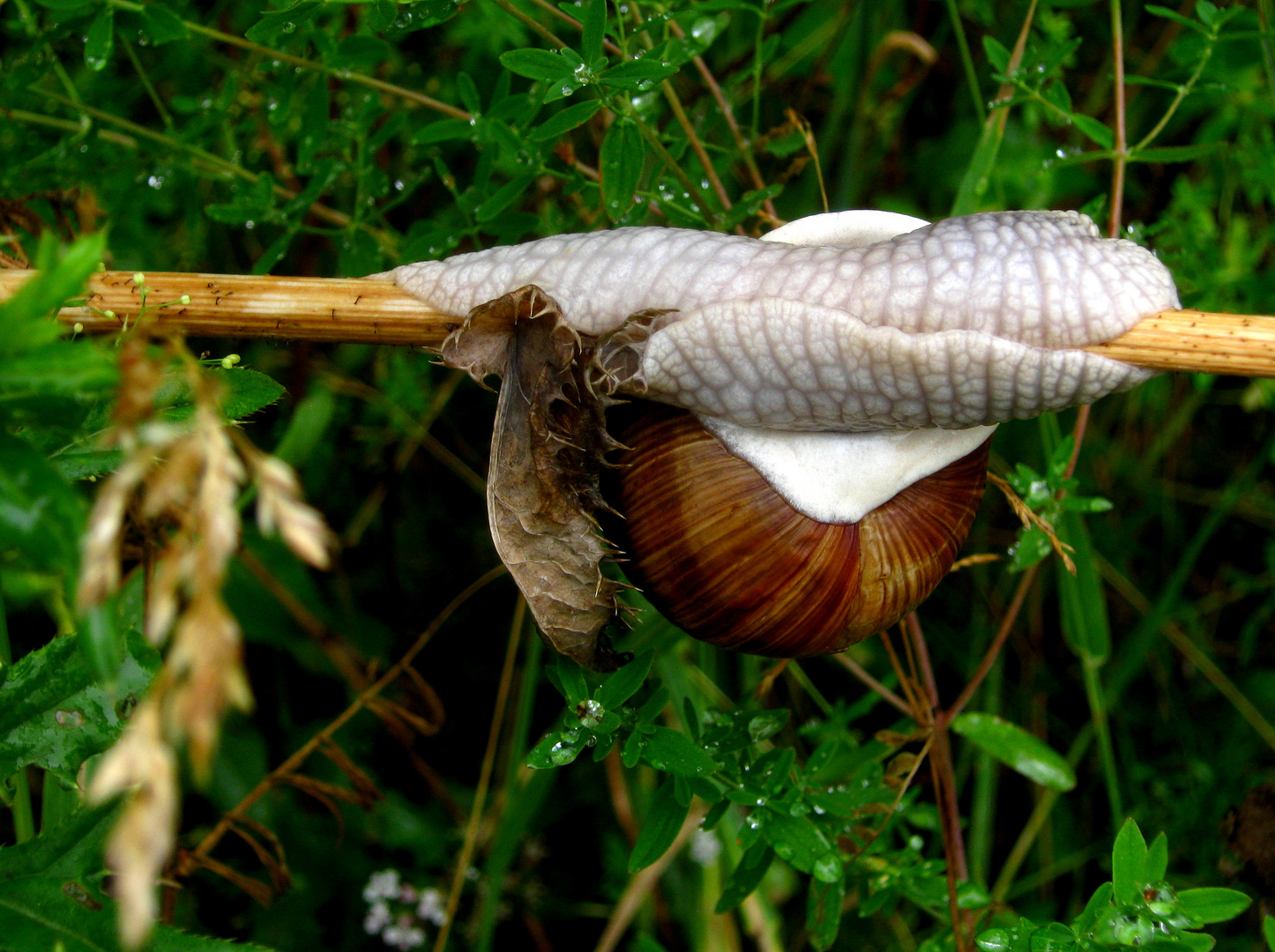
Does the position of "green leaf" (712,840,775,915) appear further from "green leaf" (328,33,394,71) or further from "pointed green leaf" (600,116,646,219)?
"green leaf" (328,33,394,71)

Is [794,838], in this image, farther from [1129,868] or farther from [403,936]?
[403,936]

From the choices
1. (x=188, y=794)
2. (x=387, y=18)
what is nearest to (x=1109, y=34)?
(x=387, y=18)

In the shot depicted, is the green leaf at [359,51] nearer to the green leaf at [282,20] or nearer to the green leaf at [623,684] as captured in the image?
the green leaf at [282,20]

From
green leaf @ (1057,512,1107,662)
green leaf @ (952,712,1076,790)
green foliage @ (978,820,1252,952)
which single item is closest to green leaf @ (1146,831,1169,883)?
green foliage @ (978,820,1252,952)

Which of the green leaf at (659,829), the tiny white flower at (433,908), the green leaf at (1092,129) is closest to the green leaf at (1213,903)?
the green leaf at (659,829)

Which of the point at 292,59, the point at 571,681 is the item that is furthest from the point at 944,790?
the point at 292,59

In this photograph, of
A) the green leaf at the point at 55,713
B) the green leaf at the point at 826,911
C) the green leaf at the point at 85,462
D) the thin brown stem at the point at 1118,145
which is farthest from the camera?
the thin brown stem at the point at 1118,145

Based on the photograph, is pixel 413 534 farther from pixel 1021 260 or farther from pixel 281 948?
pixel 1021 260
